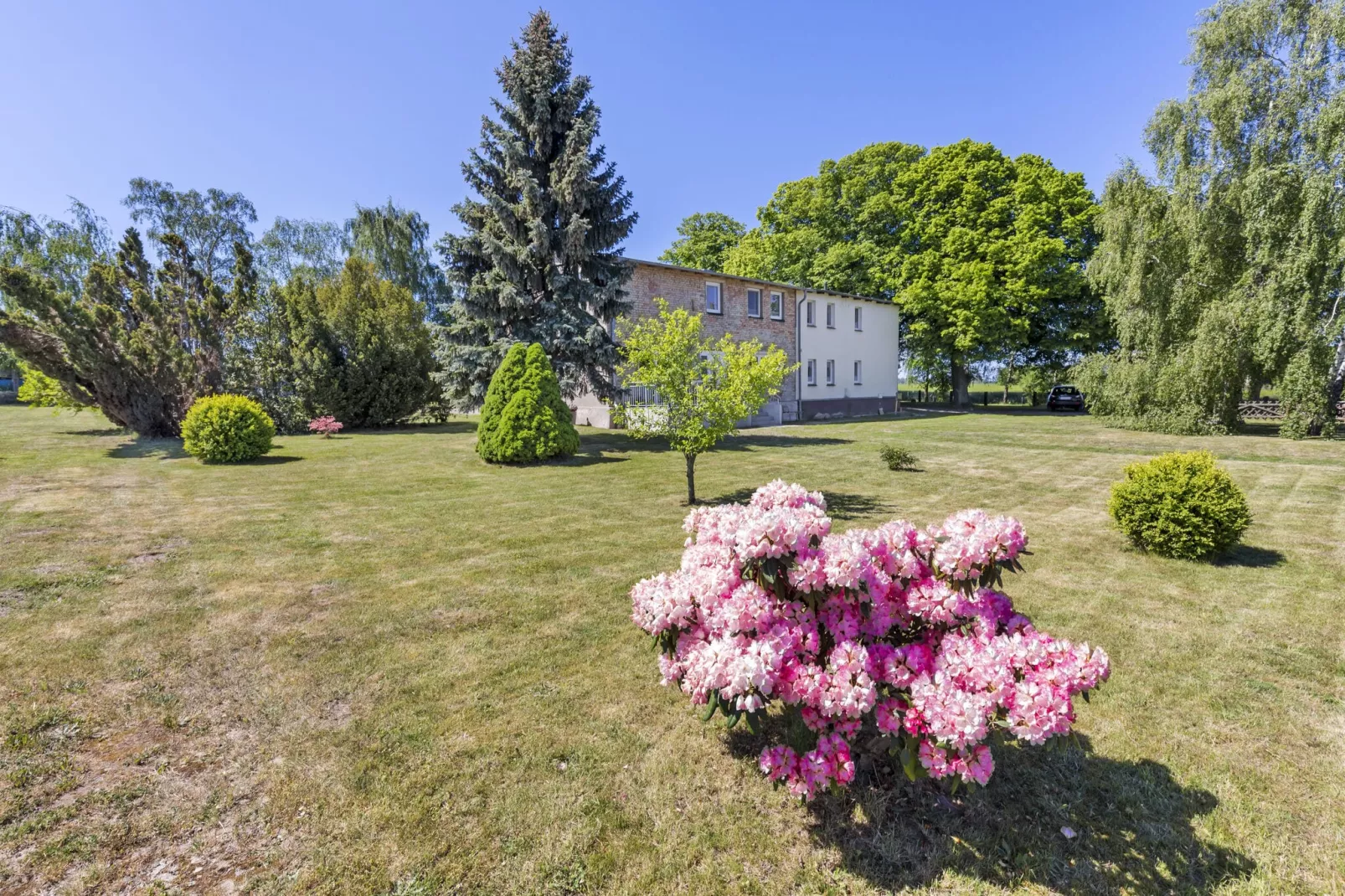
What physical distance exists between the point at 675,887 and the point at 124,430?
87.3 feet

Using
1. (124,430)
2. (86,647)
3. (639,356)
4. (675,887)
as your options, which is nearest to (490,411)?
(639,356)

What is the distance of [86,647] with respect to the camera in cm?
459

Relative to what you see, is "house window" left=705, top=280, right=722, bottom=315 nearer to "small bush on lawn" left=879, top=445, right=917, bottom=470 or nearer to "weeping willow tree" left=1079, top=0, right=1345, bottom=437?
"small bush on lawn" left=879, top=445, right=917, bottom=470

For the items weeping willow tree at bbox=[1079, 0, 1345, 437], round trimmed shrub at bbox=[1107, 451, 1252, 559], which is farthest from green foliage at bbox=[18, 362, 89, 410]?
weeping willow tree at bbox=[1079, 0, 1345, 437]

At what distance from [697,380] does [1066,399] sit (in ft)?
123

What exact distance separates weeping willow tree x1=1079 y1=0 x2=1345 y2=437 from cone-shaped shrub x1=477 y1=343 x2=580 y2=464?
21651 mm

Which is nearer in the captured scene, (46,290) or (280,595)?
(280,595)

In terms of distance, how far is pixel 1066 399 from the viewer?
121 ft

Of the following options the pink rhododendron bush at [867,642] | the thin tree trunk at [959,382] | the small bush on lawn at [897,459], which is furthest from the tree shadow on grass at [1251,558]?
the thin tree trunk at [959,382]

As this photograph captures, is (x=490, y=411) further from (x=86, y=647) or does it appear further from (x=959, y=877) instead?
(x=959, y=877)

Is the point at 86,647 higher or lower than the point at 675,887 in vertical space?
higher

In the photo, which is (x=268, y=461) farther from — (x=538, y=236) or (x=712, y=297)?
Answer: (x=712, y=297)

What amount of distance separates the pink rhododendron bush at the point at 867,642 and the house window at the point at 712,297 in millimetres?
23439

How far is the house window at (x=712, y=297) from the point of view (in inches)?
1005
